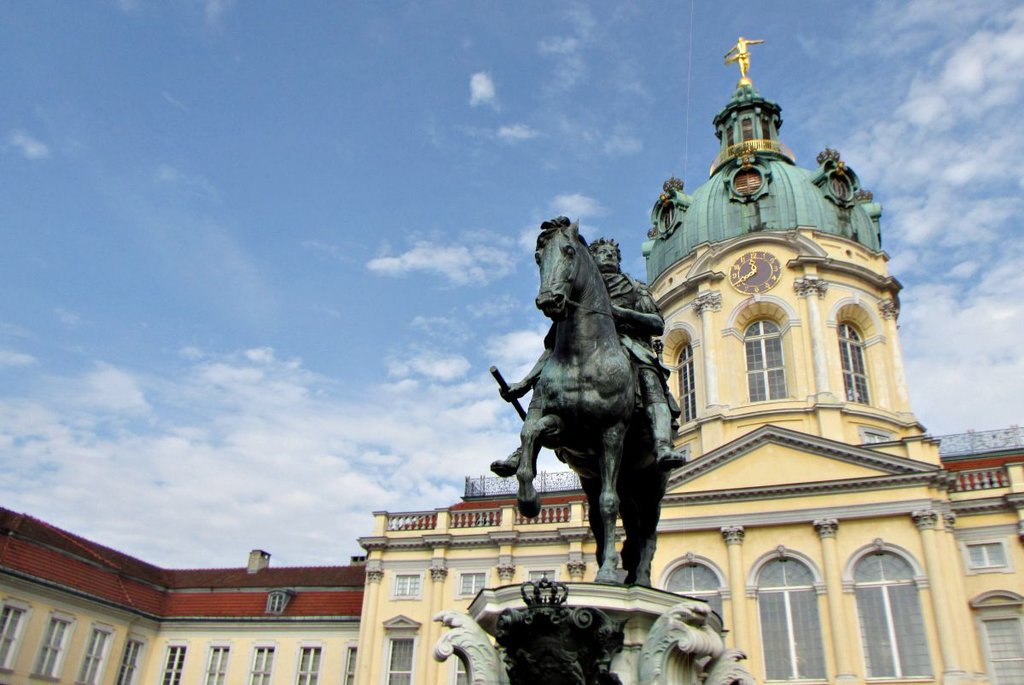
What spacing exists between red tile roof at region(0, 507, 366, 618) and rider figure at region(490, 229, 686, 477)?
35027 millimetres

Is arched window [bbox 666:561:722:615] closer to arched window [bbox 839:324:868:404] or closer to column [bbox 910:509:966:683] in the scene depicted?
column [bbox 910:509:966:683]

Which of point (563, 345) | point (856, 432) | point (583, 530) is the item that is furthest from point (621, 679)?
point (856, 432)

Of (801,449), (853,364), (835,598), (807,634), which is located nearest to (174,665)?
(807,634)

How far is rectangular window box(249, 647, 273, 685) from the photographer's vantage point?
40.2 m

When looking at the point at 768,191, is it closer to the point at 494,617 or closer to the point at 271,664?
the point at 271,664

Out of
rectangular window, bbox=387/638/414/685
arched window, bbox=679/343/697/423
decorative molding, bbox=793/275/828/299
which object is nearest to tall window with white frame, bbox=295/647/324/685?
rectangular window, bbox=387/638/414/685

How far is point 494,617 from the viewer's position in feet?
20.1

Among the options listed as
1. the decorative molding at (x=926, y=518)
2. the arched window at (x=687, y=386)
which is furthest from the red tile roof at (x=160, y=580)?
the decorative molding at (x=926, y=518)

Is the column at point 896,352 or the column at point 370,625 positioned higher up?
the column at point 896,352

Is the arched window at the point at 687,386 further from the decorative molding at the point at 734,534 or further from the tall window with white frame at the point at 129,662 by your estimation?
the tall window with white frame at the point at 129,662

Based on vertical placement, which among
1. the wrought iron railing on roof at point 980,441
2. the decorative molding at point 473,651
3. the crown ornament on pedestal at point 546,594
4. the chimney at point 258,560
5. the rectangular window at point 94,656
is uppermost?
the wrought iron railing on roof at point 980,441

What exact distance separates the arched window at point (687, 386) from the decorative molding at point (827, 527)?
30.1 feet

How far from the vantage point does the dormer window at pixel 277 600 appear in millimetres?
41500

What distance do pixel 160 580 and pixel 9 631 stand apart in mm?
10447
